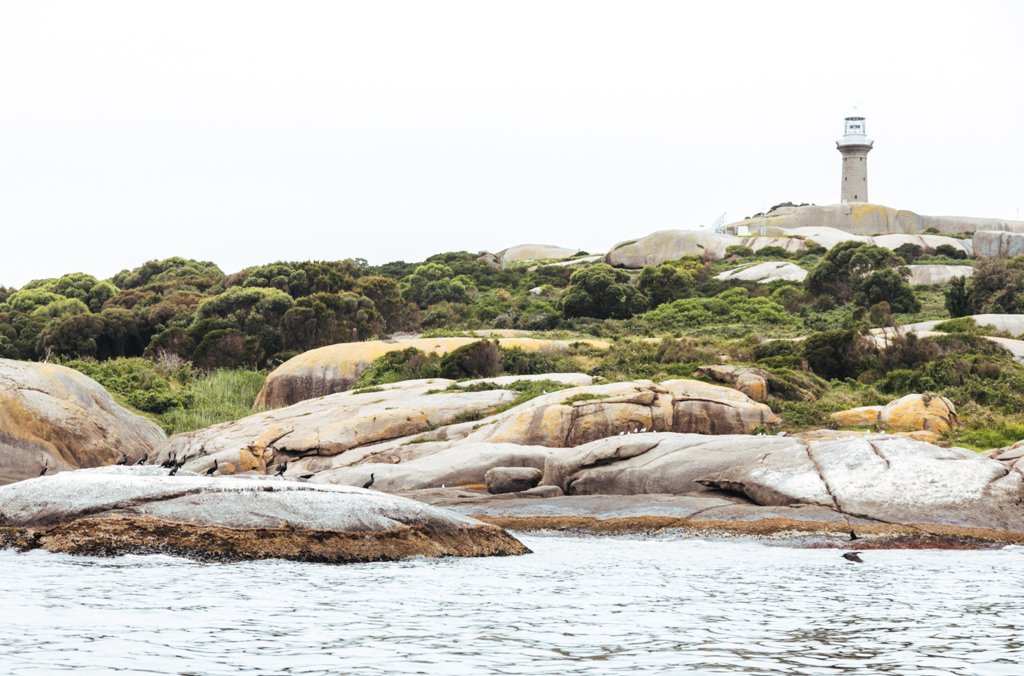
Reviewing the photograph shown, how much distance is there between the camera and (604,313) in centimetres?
6588

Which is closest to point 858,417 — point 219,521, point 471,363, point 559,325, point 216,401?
point 471,363

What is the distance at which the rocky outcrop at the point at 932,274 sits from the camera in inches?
2805

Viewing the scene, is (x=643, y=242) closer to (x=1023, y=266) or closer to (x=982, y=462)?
(x=1023, y=266)

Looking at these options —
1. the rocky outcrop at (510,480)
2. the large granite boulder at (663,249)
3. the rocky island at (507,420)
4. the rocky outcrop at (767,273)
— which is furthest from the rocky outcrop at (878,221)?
the rocky outcrop at (510,480)

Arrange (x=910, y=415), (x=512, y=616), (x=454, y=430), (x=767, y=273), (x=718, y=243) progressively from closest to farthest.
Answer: (x=512, y=616), (x=910, y=415), (x=454, y=430), (x=767, y=273), (x=718, y=243)

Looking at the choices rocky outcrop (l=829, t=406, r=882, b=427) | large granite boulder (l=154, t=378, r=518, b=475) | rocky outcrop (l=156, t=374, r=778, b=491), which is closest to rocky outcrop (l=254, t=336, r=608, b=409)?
large granite boulder (l=154, t=378, r=518, b=475)

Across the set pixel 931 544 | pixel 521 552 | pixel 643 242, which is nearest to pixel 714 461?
pixel 931 544

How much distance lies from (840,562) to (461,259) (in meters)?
82.8

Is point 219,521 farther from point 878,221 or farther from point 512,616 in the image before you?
point 878,221

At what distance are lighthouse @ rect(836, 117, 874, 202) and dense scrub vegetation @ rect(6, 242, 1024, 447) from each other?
1095 inches

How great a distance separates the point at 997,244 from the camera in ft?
277

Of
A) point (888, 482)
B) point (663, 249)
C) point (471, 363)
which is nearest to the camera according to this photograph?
point (888, 482)

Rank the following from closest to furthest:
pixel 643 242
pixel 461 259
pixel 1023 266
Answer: pixel 1023 266
pixel 643 242
pixel 461 259

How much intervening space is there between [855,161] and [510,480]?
3883 inches
